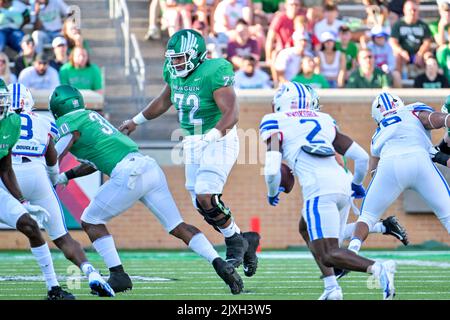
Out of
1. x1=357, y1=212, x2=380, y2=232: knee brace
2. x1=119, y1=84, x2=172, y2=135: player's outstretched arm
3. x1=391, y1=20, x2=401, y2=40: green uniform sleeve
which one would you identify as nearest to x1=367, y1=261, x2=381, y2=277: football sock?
x1=357, y1=212, x2=380, y2=232: knee brace

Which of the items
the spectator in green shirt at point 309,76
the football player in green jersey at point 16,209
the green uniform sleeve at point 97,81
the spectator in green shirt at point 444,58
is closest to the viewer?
the football player in green jersey at point 16,209

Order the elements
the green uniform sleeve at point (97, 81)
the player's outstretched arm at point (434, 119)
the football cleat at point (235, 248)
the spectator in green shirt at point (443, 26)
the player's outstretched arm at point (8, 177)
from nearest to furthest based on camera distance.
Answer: the player's outstretched arm at point (8, 177), the player's outstretched arm at point (434, 119), the football cleat at point (235, 248), the green uniform sleeve at point (97, 81), the spectator in green shirt at point (443, 26)

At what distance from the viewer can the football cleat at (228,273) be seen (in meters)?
9.06

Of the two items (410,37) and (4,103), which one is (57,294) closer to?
(4,103)

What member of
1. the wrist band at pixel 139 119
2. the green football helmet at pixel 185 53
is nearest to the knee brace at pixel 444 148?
the green football helmet at pixel 185 53

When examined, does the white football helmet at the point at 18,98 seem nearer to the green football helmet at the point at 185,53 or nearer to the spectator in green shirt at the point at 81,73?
the green football helmet at the point at 185,53

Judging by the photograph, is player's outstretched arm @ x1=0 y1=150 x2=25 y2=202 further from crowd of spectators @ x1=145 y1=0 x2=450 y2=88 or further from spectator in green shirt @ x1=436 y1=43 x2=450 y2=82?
spectator in green shirt @ x1=436 y1=43 x2=450 y2=82

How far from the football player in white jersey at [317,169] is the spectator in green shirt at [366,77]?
7.30 m

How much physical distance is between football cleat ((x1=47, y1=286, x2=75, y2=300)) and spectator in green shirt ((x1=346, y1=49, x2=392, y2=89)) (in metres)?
7.83

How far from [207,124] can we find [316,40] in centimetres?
735

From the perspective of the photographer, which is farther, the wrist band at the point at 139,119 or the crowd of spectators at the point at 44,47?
the crowd of spectators at the point at 44,47

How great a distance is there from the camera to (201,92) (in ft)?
31.2

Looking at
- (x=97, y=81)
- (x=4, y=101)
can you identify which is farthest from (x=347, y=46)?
(x=4, y=101)
